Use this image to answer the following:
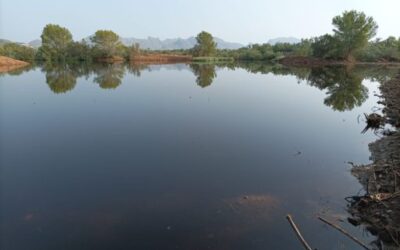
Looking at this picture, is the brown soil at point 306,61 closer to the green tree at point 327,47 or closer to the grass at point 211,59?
the green tree at point 327,47

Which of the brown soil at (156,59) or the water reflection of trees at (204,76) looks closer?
the water reflection of trees at (204,76)

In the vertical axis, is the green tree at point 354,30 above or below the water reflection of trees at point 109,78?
above

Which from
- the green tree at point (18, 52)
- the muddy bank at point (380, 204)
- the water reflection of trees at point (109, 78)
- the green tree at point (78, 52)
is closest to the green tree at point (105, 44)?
the green tree at point (78, 52)

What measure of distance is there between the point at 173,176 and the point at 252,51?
8813cm

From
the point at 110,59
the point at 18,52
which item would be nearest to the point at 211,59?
the point at 110,59

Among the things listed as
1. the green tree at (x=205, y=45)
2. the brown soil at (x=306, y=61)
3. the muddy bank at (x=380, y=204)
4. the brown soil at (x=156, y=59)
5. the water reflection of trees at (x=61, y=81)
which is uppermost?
the green tree at (x=205, y=45)

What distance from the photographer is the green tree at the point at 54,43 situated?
72.4 meters

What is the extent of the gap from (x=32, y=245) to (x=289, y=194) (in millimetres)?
5234

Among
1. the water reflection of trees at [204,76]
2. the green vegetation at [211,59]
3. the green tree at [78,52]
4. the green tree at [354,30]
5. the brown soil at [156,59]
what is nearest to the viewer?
the water reflection of trees at [204,76]

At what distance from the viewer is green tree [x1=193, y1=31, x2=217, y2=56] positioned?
292ft

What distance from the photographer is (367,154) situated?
395 inches

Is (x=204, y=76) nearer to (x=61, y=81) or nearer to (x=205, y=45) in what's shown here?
(x=61, y=81)

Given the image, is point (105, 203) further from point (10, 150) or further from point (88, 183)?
point (10, 150)

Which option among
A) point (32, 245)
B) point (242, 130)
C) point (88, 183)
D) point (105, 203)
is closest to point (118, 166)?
point (88, 183)
